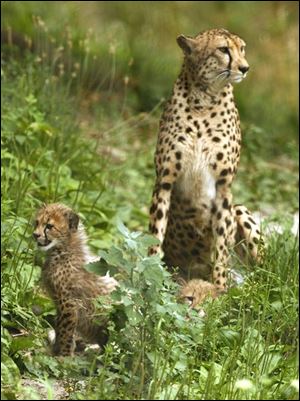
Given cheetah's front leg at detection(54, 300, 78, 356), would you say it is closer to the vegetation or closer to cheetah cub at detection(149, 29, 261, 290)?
the vegetation

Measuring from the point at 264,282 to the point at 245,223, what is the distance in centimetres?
108

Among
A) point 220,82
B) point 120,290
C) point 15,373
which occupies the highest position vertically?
point 220,82

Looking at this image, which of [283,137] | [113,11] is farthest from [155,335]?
[113,11]

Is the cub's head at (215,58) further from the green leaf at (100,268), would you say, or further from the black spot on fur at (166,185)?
the green leaf at (100,268)

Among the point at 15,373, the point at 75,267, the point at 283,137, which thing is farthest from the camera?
the point at 283,137

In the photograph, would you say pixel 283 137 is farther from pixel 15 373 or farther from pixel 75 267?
pixel 15 373

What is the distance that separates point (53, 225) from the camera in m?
5.57

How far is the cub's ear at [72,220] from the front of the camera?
18.3 feet

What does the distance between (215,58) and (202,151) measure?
0.46 m

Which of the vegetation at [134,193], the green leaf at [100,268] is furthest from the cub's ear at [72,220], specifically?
the green leaf at [100,268]

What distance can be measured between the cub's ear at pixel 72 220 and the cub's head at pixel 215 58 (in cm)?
121

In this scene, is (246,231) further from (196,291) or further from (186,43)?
(186,43)

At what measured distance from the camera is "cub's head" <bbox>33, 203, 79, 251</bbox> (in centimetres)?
557

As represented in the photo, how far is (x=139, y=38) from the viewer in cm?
1217
